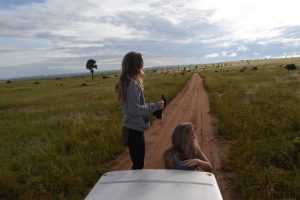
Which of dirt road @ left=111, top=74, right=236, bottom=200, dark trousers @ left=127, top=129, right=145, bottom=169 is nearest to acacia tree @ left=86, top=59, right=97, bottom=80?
dirt road @ left=111, top=74, right=236, bottom=200

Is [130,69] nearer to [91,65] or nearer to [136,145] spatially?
[136,145]

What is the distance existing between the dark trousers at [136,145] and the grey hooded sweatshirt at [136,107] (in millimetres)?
97

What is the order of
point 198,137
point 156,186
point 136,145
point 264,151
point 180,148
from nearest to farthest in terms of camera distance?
point 156,186
point 180,148
point 136,145
point 264,151
point 198,137

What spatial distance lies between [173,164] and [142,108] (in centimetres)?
86

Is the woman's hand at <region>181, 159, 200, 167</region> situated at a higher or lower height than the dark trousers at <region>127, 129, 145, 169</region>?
lower

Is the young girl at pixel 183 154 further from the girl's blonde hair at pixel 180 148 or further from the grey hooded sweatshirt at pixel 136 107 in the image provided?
the grey hooded sweatshirt at pixel 136 107

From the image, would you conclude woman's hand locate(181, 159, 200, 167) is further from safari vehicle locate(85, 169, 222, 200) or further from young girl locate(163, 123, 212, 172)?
safari vehicle locate(85, 169, 222, 200)

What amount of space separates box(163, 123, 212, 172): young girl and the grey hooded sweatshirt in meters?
0.48

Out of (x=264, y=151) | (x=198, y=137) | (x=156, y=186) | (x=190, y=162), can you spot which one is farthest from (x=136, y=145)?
(x=198, y=137)

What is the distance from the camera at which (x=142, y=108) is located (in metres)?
4.60

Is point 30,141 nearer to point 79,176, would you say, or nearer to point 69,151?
point 69,151

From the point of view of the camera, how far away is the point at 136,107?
15.1 ft

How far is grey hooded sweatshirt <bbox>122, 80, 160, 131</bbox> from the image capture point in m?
4.57

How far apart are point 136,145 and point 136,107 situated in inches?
26.4
